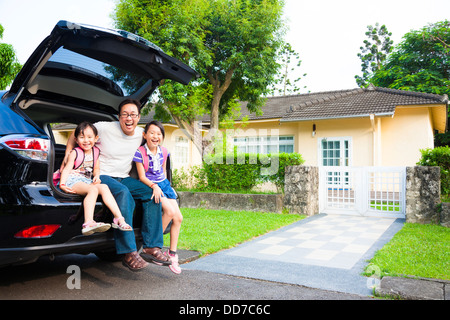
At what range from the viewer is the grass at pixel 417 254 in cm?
388

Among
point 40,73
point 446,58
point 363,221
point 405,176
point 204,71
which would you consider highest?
point 446,58

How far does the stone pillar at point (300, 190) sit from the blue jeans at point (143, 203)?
18.8 feet

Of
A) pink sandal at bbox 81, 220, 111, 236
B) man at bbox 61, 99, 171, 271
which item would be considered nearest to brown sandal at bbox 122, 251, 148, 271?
man at bbox 61, 99, 171, 271

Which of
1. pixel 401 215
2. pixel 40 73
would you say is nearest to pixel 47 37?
pixel 40 73

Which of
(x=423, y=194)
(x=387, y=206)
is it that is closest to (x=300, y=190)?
(x=387, y=206)

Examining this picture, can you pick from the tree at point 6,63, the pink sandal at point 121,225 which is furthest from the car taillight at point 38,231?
the tree at point 6,63

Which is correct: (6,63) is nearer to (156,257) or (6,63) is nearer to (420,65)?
(156,257)

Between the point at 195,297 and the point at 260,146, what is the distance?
13424 millimetres

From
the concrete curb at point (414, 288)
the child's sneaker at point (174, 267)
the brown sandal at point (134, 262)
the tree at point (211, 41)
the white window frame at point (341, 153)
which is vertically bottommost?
the concrete curb at point (414, 288)

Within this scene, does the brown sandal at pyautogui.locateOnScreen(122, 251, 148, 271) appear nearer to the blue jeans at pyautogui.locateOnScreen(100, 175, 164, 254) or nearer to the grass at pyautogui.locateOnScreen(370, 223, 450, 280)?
the blue jeans at pyautogui.locateOnScreen(100, 175, 164, 254)

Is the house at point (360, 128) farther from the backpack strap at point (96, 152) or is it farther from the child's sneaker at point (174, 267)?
the backpack strap at point (96, 152)
